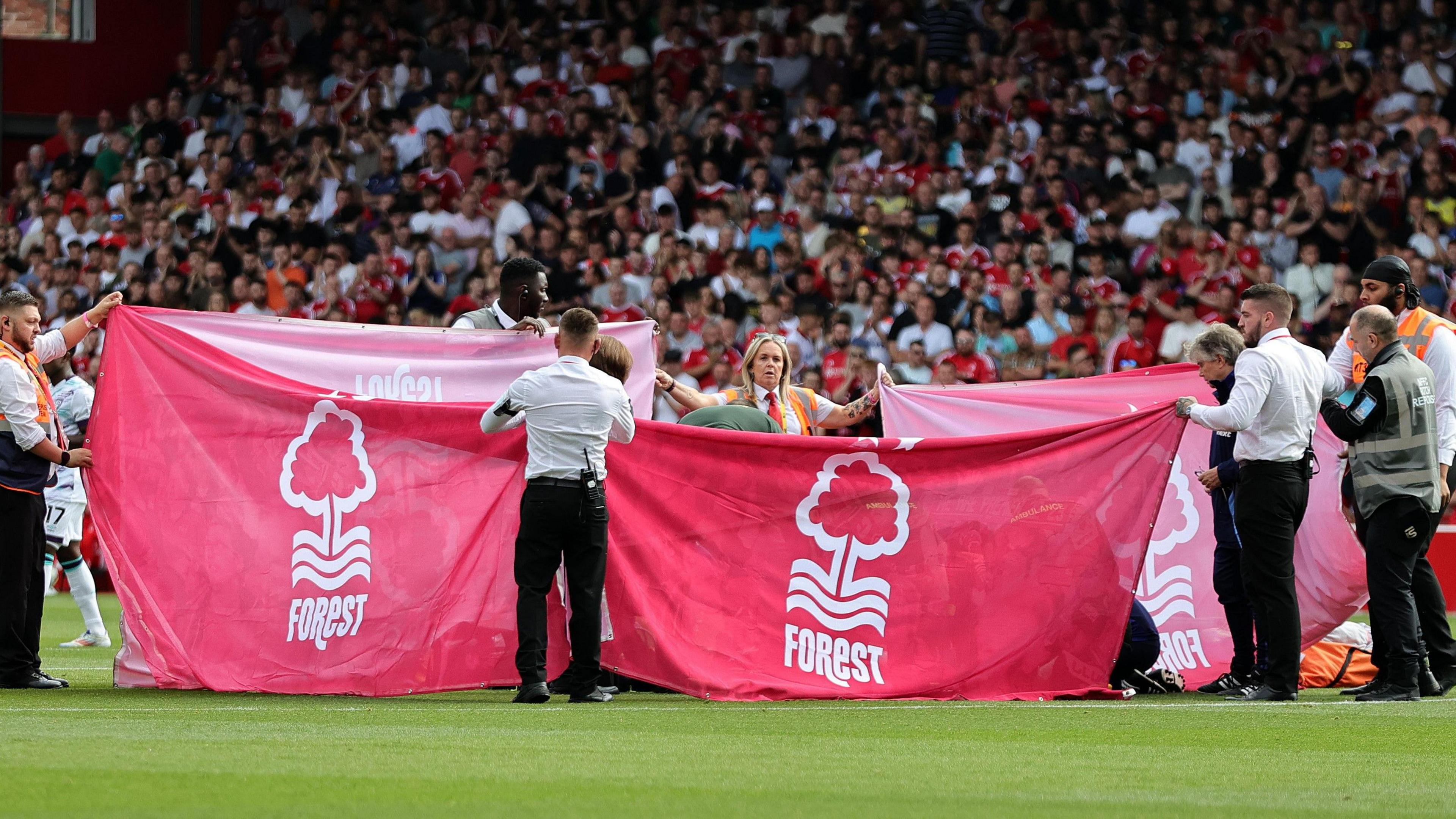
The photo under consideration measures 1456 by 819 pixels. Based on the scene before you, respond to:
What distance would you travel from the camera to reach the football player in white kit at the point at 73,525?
12547mm

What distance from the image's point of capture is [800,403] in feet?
35.7

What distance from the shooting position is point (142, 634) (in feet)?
30.1

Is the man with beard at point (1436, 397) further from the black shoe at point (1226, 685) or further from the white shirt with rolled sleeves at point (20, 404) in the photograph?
the white shirt with rolled sleeves at point (20, 404)

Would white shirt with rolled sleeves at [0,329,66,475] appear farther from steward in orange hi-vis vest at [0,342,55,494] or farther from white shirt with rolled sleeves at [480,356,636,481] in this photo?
white shirt with rolled sleeves at [480,356,636,481]

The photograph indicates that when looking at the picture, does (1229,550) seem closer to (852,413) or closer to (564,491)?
(852,413)

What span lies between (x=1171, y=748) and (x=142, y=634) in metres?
5.20

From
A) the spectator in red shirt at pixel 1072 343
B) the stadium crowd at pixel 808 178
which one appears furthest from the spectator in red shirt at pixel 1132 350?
the spectator in red shirt at pixel 1072 343

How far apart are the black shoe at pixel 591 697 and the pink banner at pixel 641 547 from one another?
27 cm

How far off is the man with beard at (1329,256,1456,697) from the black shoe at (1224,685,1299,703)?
1.81 ft

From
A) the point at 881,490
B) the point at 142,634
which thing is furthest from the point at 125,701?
the point at 881,490

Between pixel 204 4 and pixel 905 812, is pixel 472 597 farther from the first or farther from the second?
pixel 204 4

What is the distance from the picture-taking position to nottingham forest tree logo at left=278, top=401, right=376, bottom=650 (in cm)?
913

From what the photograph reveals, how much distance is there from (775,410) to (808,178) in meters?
9.30

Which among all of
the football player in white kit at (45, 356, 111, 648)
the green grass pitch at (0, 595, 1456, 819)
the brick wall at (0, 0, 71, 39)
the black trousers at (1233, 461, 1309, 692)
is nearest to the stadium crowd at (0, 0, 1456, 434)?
the brick wall at (0, 0, 71, 39)
